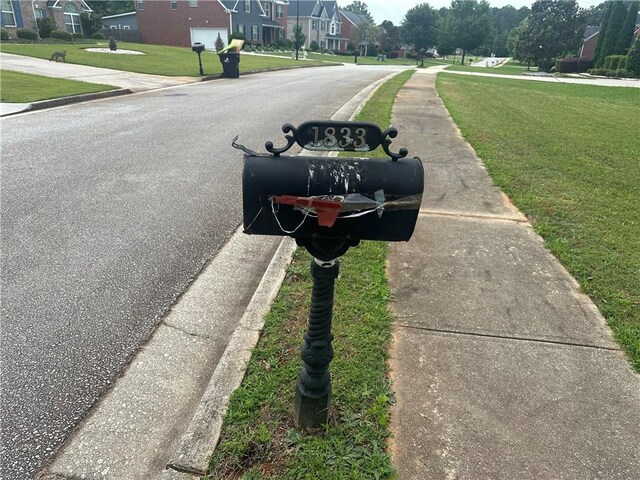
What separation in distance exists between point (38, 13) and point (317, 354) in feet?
142

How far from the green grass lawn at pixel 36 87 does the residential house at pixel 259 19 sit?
35.6 meters

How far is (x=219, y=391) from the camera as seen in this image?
2.40m

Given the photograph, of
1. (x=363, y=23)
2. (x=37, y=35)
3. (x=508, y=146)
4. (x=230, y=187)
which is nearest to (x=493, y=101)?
(x=508, y=146)

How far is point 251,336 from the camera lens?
285 cm

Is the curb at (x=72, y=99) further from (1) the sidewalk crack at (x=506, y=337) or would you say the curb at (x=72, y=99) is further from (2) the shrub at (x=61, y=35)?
(2) the shrub at (x=61, y=35)

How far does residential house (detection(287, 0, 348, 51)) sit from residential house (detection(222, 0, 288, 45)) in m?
3.61

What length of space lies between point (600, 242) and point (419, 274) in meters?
1.94

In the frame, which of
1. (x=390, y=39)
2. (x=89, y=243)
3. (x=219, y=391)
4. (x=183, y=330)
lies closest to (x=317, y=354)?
(x=219, y=391)

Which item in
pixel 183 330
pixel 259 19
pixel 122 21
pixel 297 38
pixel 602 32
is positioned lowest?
pixel 183 330

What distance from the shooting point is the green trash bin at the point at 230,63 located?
68.0ft

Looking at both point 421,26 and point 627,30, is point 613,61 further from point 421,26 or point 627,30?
point 421,26

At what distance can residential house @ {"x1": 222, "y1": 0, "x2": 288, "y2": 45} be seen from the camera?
4797cm

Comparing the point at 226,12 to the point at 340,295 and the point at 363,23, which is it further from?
the point at 340,295

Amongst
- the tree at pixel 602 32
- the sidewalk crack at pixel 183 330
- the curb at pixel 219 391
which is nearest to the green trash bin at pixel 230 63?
the curb at pixel 219 391
